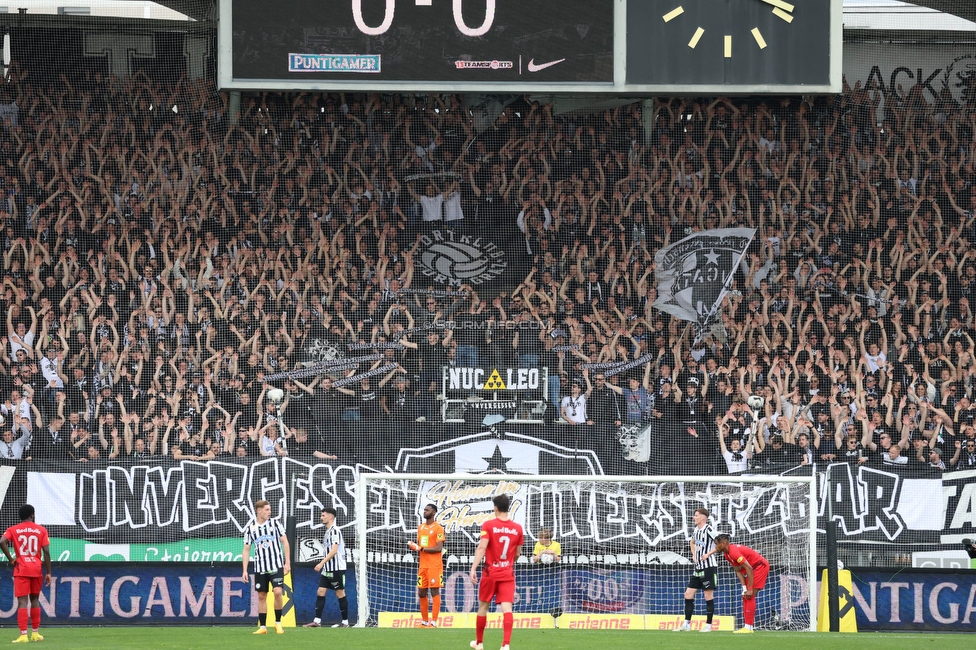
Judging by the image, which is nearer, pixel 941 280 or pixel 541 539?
pixel 541 539

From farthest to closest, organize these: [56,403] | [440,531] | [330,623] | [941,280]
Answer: [941,280] → [56,403] → [330,623] → [440,531]

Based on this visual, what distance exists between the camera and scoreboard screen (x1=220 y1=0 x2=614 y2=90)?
17.1 metres

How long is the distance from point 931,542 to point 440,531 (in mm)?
7218

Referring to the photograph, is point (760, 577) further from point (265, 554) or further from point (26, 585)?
point (26, 585)

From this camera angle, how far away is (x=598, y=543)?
54.2 ft

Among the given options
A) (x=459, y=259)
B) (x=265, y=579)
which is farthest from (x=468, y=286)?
(x=265, y=579)

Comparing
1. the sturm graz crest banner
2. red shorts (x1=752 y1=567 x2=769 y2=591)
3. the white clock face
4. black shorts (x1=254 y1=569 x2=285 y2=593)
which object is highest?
the white clock face

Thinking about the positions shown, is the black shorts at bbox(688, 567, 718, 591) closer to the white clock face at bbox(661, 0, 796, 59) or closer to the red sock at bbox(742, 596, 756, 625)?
the red sock at bbox(742, 596, 756, 625)

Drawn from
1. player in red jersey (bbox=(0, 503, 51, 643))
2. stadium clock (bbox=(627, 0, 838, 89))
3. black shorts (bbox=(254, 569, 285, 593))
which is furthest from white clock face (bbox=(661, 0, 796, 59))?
player in red jersey (bbox=(0, 503, 51, 643))

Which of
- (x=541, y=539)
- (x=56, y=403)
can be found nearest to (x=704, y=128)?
(x=541, y=539)

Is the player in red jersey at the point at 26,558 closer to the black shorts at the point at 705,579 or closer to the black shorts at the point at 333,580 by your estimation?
the black shorts at the point at 333,580

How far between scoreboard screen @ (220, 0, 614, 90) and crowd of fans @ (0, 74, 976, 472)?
3.47m

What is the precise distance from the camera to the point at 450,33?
56.6 ft

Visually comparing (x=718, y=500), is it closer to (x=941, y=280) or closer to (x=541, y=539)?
(x=541, y=539)
